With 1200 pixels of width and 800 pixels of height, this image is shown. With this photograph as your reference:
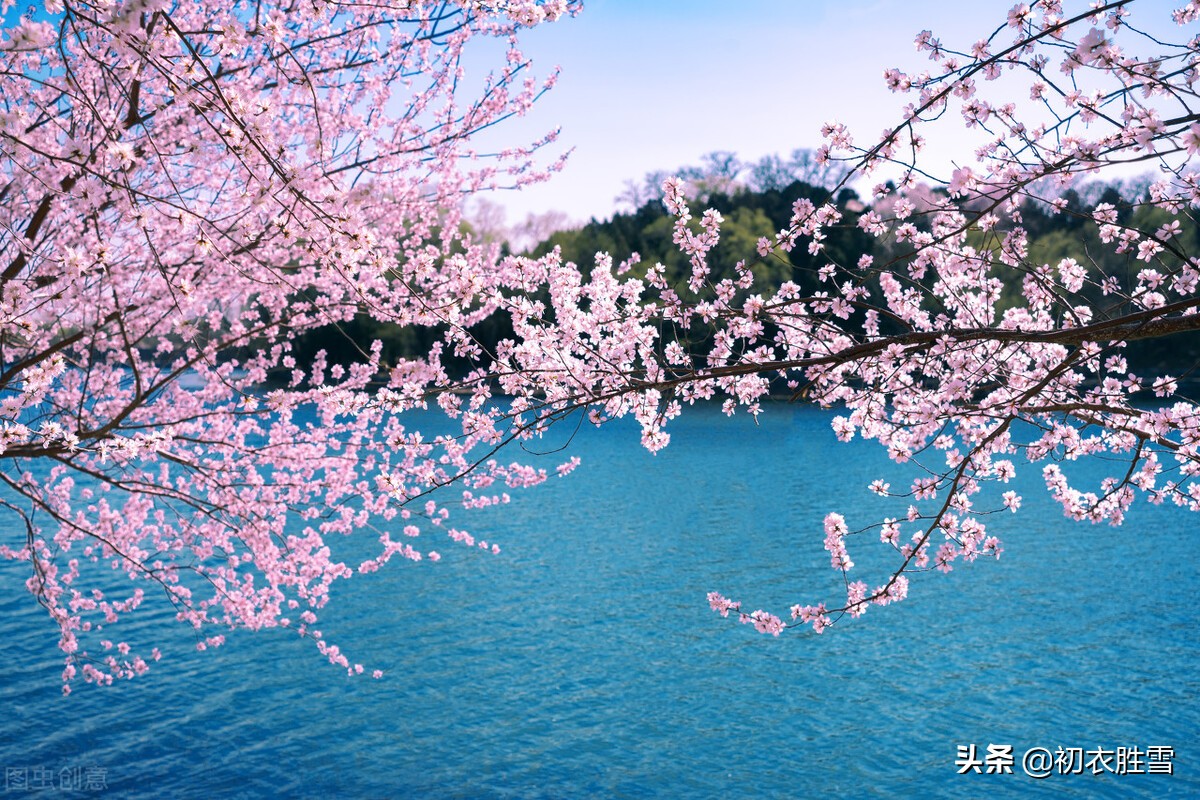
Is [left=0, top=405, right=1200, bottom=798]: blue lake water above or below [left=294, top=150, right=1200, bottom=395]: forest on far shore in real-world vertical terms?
below

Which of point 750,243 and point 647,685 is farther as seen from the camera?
point 750,243

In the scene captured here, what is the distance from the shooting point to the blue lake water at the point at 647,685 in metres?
11.5

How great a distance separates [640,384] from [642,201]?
6691cm

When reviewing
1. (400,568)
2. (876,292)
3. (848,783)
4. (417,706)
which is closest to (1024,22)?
(848,783)

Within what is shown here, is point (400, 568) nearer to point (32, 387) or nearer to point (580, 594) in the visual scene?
point (580, 594)

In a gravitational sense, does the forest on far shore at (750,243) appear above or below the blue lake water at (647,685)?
above

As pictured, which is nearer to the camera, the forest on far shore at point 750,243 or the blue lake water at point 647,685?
the blue lake water at point 647,685

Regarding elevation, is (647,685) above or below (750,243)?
below

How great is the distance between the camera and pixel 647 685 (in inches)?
571

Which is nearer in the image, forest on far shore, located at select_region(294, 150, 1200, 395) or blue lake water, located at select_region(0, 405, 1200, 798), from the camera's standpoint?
blue lake water, located at select_region(0, 405, 1200, 798)

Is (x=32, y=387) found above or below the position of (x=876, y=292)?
below

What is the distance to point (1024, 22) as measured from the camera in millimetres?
4188

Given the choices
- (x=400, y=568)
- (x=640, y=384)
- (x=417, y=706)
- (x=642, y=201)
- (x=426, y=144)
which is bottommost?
(x=417, y=706)

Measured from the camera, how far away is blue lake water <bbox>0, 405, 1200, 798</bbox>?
453 inches
